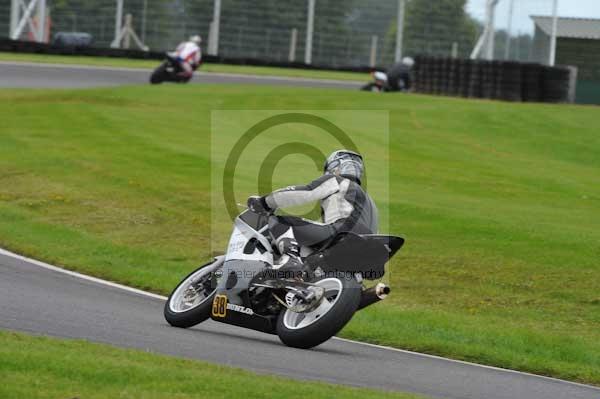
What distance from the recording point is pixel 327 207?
9664mm

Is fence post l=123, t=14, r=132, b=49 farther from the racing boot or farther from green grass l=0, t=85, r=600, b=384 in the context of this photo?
the racing boot

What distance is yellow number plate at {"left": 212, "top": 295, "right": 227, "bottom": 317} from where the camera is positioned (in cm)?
985

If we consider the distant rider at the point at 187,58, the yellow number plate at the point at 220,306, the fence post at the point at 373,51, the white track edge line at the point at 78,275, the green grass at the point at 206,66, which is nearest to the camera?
the yellow number plate at the point at 220,306

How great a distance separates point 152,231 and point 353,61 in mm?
33096

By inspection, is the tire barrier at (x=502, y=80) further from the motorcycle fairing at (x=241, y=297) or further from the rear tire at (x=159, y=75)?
the motorcycle fairing at (x=241, y=297)

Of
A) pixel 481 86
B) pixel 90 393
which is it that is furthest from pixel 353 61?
pixel 90 393

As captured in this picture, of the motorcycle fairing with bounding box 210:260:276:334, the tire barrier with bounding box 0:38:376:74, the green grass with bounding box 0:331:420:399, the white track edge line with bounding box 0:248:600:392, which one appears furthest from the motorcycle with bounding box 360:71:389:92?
the green grass with bounding box 0:331:420:399

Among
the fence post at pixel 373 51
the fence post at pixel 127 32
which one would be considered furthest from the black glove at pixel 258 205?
the fence post at pixel 373 51

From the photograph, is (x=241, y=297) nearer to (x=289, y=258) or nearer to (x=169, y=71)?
(x=289, y=258)

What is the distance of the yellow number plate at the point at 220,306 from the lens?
985 cm

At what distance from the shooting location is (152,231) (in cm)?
1606

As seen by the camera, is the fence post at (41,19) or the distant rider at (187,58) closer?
the distant rider at (187,58)

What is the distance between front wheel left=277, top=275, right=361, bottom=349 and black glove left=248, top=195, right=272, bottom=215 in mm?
856

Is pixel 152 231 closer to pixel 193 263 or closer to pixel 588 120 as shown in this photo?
pixel 193 263
